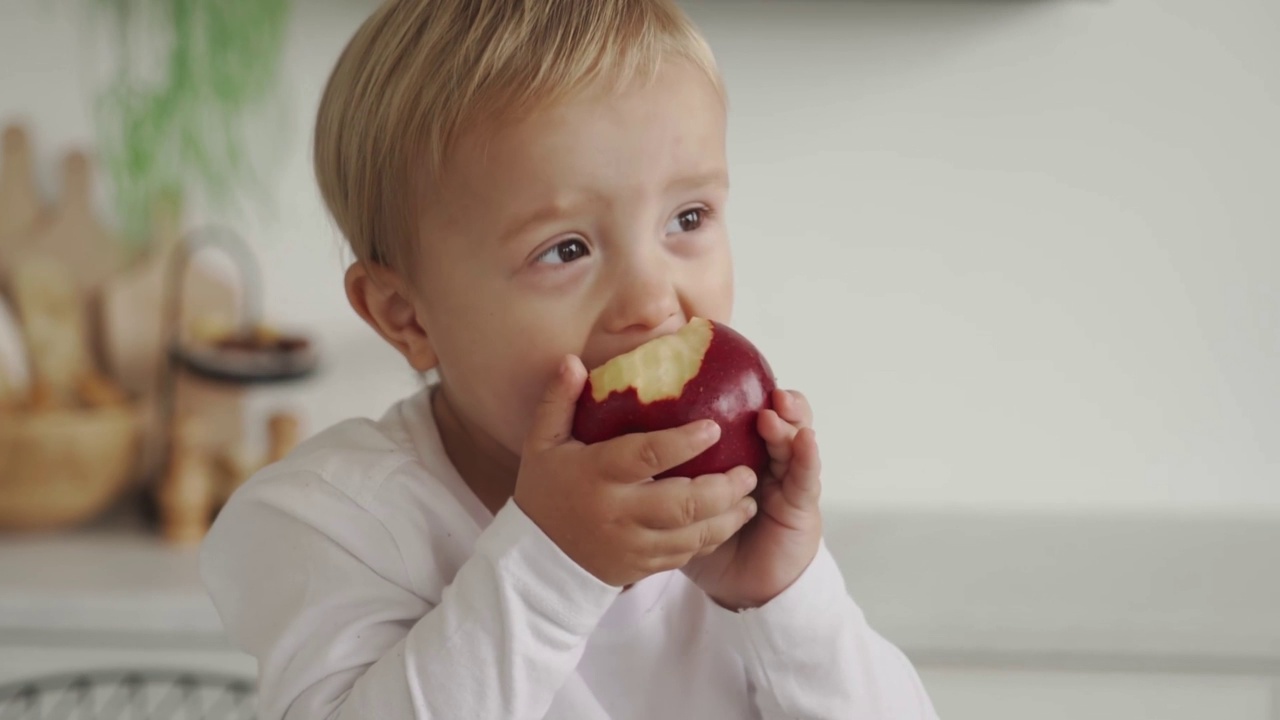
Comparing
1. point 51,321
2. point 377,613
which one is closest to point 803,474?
point 377,613

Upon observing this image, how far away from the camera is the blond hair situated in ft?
2.47

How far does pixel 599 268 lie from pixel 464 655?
0.76 ft

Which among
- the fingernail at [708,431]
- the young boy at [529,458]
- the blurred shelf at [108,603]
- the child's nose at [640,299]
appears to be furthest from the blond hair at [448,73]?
the blurred shelf at [108,603]

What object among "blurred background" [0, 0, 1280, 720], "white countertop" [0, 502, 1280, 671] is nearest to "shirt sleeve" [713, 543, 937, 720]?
"white countertop" [0, 502, 1280, 671]

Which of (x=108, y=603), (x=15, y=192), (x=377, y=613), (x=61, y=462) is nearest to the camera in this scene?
(x=377, y=613)

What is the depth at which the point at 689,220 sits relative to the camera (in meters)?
0.79

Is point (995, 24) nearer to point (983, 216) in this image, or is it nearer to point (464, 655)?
point (983, 216)

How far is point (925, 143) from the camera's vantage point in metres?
1.82

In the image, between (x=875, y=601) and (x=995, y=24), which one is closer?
(x=875, y=601)

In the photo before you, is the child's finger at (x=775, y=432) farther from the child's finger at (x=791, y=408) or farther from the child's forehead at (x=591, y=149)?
the child's forehead at (x=591, y=149)

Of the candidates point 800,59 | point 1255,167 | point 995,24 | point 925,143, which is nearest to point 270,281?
point 800,59

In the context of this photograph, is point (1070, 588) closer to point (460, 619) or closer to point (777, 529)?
point (777, 529)

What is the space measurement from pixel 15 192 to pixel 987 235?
53.8 inches

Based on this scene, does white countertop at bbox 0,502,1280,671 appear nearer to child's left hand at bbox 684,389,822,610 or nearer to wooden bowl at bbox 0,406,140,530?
wooden bowl at bbox 0,406,140,530
